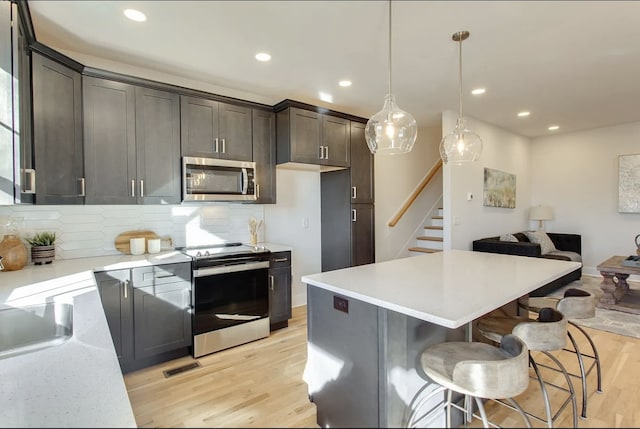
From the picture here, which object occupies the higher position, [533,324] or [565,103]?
[565,103]

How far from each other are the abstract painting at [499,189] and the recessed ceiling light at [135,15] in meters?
4.61

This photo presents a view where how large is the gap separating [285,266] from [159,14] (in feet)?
7.52

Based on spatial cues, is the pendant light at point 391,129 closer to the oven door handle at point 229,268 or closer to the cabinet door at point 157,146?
the oven door handle at point 229,268

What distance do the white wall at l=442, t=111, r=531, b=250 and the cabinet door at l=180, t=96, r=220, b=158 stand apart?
2887 mm

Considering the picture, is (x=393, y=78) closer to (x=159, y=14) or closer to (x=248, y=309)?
(x=159, y=14)

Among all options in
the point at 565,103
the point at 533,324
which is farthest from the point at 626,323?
the point at 533,324

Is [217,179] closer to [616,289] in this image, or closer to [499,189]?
[499,189]

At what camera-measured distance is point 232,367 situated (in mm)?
896

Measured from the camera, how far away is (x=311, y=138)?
11.5ft

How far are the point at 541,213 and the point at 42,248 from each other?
6.96 meters

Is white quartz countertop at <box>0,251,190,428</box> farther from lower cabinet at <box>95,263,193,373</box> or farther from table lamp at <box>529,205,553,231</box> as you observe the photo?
table lamp at <box>529,205,553,231</box>

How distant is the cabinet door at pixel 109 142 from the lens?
2455 mm

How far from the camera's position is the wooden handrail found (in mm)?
4906

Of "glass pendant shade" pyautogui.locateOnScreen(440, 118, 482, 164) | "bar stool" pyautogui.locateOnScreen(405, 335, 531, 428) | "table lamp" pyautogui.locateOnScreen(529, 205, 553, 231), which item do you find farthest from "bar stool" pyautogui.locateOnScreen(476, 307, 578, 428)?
"table lamp" pyautogui.locateOnScreen(529, 205, 553, 231)
